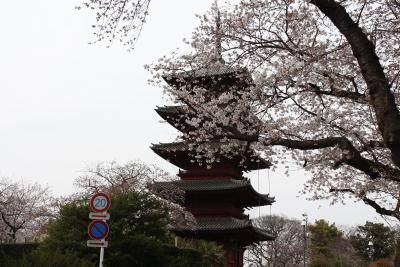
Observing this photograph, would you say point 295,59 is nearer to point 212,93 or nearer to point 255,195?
point 212,93

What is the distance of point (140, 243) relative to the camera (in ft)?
51.2

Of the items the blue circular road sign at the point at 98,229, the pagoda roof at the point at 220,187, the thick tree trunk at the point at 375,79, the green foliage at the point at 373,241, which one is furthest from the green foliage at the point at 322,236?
the thick tree trunk at the point at 375,79

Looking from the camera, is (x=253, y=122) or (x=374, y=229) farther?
(x=374, y=229)

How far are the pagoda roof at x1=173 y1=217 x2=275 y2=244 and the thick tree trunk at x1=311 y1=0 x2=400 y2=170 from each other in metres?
19.9

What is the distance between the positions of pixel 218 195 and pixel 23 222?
675 inches

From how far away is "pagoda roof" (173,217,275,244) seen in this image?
25.4 m

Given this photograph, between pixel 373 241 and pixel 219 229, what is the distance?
126ft

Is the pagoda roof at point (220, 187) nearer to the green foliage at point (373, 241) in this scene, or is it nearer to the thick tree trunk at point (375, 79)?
the thick tree trunk at point (375, 79)

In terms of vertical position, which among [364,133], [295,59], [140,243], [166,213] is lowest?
[140,243]

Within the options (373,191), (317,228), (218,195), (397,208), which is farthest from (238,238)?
(317,228)

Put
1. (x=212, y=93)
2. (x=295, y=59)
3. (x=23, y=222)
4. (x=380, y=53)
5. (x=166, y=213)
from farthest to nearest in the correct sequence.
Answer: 1. (x=23, y=222)
2. (x=166, y=213)
3. (x=212, y=93)
4. (x=380, y=53)
5. (x=295, y=59)

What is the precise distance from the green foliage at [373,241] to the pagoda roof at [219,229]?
113 feet

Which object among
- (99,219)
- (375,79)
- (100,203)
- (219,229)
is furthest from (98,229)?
(219,229)

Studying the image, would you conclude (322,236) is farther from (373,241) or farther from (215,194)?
(215,194)
